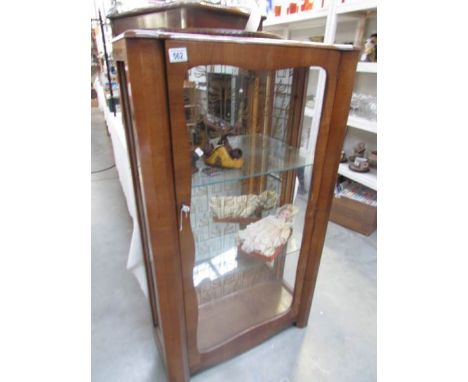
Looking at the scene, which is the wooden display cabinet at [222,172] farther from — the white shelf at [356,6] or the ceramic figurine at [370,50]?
the ceramic figurine at [370,50]

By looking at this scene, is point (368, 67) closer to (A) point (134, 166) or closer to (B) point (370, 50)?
(B) point (370, 50)

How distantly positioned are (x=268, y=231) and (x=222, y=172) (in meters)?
0.40

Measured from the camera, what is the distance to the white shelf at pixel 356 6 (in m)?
1.58

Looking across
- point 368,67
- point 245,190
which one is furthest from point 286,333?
point 368,67

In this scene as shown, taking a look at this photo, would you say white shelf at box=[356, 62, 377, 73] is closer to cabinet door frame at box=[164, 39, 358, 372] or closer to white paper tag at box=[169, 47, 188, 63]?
cabinet door frame at box=[164, 39, 358, 372]

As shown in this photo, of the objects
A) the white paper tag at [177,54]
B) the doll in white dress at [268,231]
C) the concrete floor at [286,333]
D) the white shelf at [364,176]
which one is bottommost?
the concrete floor at [286,333]

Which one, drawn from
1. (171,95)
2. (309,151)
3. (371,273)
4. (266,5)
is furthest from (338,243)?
(266,5)

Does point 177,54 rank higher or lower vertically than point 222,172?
higher

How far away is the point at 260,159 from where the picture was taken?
1.06 m

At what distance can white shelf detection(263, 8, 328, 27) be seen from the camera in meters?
1.93

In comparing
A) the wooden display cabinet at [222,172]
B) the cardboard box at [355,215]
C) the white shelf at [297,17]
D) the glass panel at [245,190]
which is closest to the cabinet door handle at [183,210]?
the wooden display cabinet at [222,172]

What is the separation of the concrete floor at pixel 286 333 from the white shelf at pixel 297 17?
1632 millimetres

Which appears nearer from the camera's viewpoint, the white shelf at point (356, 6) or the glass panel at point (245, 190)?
the glass panel at point (245, 190)
